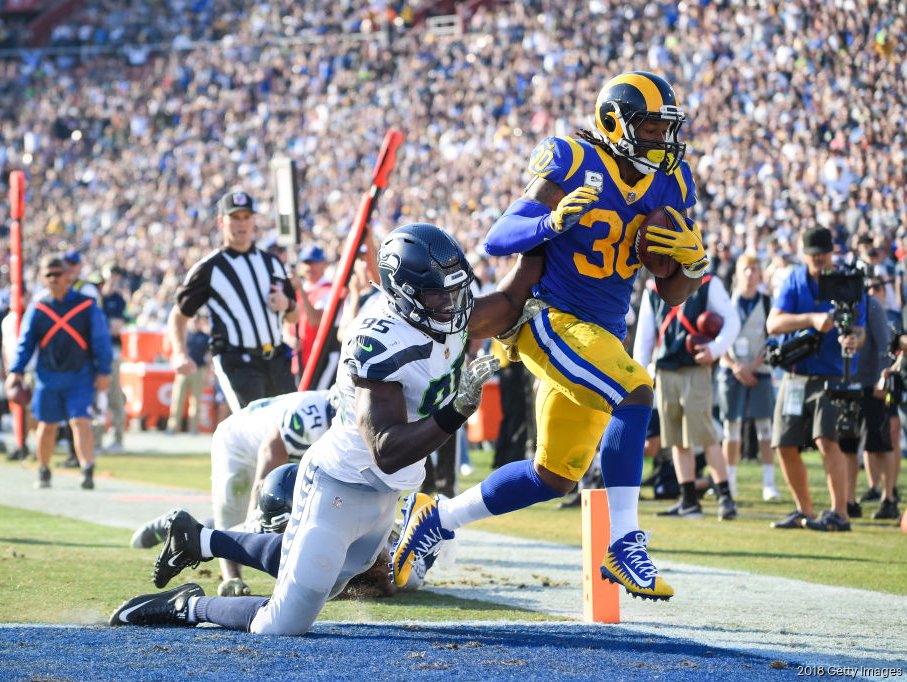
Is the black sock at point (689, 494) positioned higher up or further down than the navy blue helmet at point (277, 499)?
further down

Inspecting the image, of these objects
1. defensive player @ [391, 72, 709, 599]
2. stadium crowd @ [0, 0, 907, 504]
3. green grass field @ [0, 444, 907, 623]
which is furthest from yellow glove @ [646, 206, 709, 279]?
stadium crowd @ [0, 0, 907, 504]

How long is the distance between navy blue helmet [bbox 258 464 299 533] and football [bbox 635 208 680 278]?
1.61 meters

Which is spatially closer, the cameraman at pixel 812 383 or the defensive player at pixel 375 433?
the defensive player at pixel 375 433

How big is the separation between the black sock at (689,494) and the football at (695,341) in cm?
93

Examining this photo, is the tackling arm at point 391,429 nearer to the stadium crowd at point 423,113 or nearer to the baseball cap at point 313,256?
the baseball cap at point 313,256

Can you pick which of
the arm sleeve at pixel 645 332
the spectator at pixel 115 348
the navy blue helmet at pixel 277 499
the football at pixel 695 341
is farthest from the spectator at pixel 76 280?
the navy blue helmet at pixel 277 499

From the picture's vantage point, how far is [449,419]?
169 inches

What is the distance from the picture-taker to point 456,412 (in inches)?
168

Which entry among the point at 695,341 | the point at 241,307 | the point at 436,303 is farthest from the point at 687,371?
the point at 436,303

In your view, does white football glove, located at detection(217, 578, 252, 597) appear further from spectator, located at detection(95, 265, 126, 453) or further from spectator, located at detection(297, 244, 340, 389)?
spectator, located at detection(95, 265, 126, 453)

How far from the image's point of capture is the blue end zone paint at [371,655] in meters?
4.14

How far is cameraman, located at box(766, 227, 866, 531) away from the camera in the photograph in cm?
820

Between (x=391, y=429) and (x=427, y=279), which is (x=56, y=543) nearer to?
(x=391, y=429)

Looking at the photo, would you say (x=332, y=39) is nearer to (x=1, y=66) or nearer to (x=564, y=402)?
(x=1, y=66)
